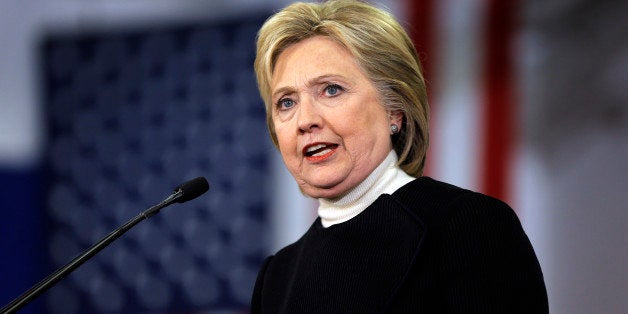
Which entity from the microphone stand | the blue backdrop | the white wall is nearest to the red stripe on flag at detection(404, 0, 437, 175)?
the white wall

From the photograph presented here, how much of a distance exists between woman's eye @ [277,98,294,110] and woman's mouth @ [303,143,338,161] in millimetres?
83

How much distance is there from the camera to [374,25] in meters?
1.26

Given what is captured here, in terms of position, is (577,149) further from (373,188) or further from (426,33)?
(373,188)

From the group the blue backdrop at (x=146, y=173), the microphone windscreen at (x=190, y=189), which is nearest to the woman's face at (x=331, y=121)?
the microphone windscreen at (x=190, y=189)

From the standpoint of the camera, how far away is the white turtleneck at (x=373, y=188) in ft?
4.16

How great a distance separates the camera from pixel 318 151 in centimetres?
126

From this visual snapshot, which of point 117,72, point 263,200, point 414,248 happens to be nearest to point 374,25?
point 414,248

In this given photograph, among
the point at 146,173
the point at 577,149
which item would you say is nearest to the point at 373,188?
the point at 577,149

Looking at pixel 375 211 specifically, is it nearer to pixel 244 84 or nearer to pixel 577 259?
pixel 577 259

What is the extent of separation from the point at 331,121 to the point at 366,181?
0.11 m

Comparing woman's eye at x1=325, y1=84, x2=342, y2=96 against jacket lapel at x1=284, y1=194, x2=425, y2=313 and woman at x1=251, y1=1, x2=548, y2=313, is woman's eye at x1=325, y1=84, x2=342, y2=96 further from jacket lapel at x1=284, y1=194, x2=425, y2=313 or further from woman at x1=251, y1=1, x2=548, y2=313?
jacket lapel at x1=284, y1=194, x2=425, y2=313

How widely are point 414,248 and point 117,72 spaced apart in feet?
10.4

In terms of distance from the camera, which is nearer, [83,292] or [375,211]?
[375,211]

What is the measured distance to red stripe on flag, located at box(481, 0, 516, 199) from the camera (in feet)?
9.98
